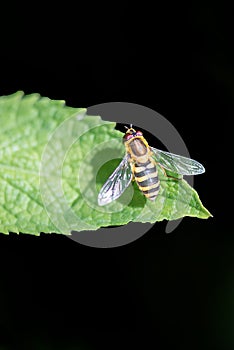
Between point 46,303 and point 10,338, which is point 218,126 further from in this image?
point 10,338

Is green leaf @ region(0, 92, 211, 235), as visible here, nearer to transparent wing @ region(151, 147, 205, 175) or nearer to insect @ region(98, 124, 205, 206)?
insect @ region(98, 124, 205, 206)

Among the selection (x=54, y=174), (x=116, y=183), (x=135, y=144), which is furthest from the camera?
(x=135, y=144)

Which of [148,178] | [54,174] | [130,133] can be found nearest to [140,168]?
[148,178]

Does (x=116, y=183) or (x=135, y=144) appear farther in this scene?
(x=135, y=144)

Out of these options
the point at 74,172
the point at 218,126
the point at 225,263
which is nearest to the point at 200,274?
the point at 225,263

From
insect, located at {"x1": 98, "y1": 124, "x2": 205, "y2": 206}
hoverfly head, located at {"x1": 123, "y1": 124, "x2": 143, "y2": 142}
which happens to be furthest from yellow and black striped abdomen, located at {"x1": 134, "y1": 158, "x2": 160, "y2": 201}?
hoverfly head, located at {"x1": 123, "y1": 124, "x2": 143, "y2": 142}

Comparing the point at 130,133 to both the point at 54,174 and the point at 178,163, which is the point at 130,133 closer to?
the point at 178,163
